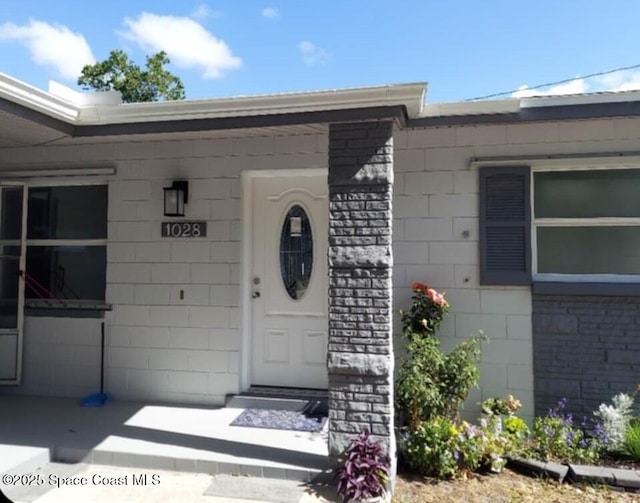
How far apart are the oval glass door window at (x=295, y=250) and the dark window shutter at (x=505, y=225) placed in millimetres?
1610

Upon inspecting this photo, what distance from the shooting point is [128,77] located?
2070 cm

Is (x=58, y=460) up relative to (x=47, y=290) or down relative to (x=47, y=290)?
down

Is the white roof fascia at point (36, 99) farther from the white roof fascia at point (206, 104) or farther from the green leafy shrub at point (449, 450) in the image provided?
the green leafy shrub at point (449, 450)

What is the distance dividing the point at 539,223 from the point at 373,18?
3.97 metres

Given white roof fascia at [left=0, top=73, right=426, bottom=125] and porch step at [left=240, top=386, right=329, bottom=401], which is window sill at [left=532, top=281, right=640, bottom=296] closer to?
white roof fascia at [left=0, top=73, right=426, bottom=125]

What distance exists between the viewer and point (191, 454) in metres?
3.45

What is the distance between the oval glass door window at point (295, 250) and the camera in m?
4.71

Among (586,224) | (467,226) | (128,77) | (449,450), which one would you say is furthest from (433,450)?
(128,77)

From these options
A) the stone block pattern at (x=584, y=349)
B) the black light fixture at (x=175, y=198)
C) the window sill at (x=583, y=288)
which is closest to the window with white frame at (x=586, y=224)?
the window sill at (x=583, y=288)

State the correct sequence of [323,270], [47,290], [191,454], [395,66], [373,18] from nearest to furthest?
[191,454], [323,270], [47,290], [373,18], [395,66]

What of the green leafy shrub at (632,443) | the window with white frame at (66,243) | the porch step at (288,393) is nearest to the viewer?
the green leafy shrub at (632,443)

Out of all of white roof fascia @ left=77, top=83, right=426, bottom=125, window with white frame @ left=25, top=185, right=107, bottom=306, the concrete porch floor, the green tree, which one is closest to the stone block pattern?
the concrete porch floor

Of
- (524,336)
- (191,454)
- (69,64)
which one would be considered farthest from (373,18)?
(69,64)

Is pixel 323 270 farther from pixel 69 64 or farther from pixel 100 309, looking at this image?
pixel 69 64
